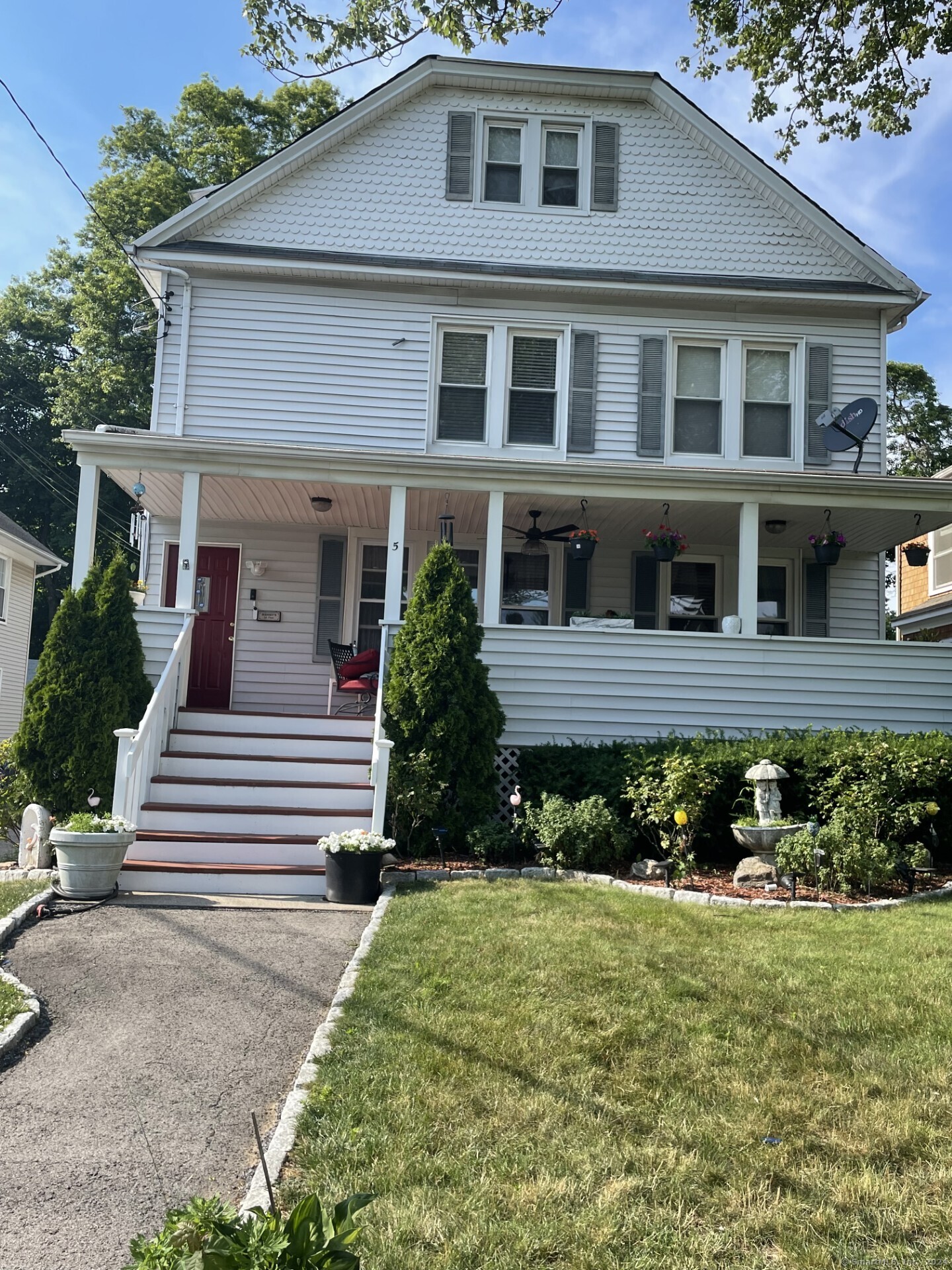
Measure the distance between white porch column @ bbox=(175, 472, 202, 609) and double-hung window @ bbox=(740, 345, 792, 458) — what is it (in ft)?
22.2

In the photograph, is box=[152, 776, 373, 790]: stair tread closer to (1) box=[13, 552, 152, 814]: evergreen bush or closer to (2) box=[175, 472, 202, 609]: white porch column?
(1) box=[13, 552, 152, 814]: evergreen bush

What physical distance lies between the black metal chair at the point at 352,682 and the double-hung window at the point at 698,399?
488 cm

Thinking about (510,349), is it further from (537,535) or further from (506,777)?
(506,777)

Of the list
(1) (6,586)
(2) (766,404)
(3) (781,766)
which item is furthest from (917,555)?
(1) (6,586)

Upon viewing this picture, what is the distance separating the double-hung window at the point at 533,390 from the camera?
40.3 ft

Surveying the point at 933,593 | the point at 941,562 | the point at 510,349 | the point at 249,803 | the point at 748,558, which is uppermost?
the point at 510,349

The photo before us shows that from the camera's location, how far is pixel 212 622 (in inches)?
491

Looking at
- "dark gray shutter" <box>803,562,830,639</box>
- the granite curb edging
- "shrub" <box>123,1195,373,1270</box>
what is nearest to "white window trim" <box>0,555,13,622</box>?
the granite curb edging

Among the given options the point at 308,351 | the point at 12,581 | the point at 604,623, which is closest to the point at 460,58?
the point at 308,351

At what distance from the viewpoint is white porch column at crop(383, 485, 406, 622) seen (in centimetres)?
1016

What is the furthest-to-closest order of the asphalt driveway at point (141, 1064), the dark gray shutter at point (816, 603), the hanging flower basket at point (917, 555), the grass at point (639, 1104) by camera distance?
the dark gray shutter at point (816, 603) < the hanging flower basket at point (917, 555) < the asphalt driveway at point (141, 1064) < the grass at point (639, 1104)

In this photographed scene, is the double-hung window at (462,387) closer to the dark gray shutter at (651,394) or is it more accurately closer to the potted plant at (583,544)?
the dark gray shutter at (651,394)

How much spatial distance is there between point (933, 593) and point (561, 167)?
14.1m

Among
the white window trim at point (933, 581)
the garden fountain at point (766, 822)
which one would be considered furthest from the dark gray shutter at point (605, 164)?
the white window trim at point (933, 581)
